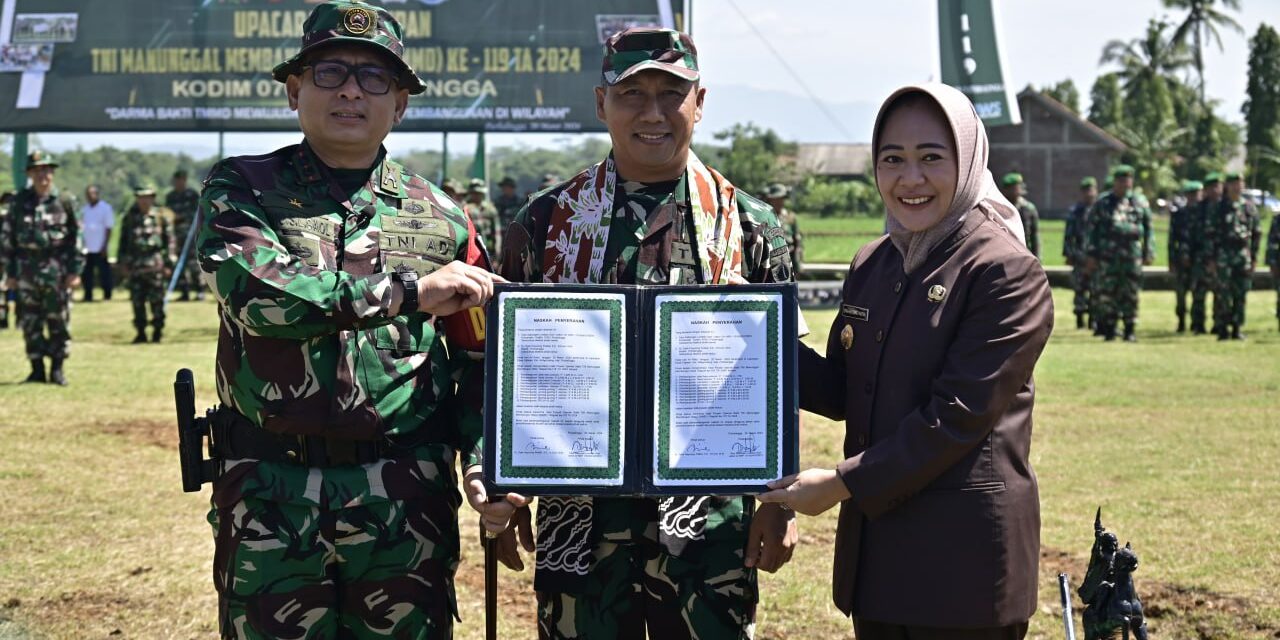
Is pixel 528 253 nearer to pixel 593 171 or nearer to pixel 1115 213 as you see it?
pixel 593 171

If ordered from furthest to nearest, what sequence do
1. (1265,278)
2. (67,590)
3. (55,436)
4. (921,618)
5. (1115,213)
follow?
(1265,278), (1115,213), (55,436), (67,590), (921,618)

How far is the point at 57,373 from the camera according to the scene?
11844mm

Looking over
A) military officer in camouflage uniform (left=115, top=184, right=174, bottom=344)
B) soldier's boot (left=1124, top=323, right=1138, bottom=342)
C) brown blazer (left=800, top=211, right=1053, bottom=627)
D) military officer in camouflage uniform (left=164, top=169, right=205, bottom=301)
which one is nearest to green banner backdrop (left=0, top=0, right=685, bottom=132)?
military officer in camouflage uniform (left=164, top=169, right=205, bottom=301)

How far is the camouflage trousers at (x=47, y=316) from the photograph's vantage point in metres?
11.7

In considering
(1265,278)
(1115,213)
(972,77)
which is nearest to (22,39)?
(972,77)

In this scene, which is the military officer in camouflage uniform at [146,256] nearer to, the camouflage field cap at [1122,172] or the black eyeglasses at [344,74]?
the camouflage field cap at [1122,172]

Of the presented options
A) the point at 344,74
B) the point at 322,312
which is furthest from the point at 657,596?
the point at 344,74

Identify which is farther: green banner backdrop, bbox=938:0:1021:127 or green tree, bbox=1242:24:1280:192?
green tree, bbox=1242:24:1280:192

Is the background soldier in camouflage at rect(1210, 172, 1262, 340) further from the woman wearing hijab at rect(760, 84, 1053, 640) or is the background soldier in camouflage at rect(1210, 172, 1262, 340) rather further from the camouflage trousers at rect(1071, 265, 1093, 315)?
the woman wearing hijab at rect(760, 84, 1053, 640)

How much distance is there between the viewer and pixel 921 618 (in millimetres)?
2793

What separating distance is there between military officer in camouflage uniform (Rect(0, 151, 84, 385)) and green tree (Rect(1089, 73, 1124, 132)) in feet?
181

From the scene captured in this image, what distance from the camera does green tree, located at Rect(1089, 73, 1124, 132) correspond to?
62875 millimetres

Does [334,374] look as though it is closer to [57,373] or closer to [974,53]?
[57,373]

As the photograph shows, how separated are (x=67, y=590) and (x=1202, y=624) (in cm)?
488
